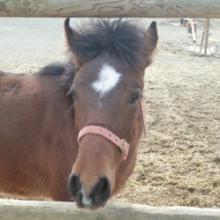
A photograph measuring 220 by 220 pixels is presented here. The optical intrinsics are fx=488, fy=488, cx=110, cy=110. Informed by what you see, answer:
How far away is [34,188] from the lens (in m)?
3.55

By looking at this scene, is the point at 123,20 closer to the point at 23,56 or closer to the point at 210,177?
the point at 210,177

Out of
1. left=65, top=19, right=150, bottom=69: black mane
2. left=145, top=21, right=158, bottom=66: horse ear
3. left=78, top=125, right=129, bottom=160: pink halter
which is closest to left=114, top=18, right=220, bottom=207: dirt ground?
left=145, top=21, right=158, bottom=66: horse ear

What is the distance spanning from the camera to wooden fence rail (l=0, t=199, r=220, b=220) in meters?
2.24

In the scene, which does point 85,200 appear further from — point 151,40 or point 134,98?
point 151,40

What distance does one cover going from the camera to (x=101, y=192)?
2260mm

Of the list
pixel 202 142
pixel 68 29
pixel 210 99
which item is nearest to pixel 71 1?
pixel 68 29

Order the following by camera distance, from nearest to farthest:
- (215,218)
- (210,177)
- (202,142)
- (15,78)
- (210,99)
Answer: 1. (215,218)
2. (15,78)
3. (210,177)
4. (202,142)
5. (210,99)

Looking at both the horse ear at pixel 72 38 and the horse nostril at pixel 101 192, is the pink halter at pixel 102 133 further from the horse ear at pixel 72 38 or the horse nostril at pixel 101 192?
the horse ear at pixel 72 38

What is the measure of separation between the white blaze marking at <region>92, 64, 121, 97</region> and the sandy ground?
788 millimetres

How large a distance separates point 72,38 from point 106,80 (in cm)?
48

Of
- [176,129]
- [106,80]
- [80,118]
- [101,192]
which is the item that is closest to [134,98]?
[106,80]

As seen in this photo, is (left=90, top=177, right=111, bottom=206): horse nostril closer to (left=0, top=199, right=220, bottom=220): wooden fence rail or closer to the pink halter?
A: (left=0, top=199, right=220, bottom=220): wooden fence rail

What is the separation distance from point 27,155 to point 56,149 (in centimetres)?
27

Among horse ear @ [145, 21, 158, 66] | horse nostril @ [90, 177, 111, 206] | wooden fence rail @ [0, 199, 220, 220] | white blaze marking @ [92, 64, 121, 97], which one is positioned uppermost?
white blaze marking @ [92, 64, 121, 97]
